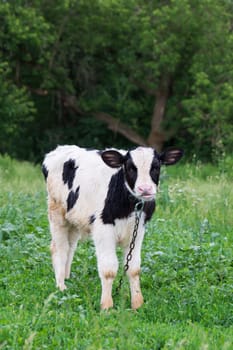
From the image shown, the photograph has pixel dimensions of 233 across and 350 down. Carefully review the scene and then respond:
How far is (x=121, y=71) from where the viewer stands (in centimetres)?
2978

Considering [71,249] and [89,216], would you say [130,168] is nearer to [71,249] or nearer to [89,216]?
[89,216]

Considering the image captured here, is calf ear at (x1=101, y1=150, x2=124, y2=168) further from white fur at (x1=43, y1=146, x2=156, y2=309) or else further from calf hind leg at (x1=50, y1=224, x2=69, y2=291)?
calf hind leg at (x1=50, y1=224, x2=69, y2=291)

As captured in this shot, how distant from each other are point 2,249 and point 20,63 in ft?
69.4

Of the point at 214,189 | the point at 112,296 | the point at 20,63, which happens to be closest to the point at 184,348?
the point at 112,296

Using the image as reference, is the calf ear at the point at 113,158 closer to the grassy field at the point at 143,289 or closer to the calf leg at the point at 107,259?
the calf leg at the point at 107,259

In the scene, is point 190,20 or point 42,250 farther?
point 190,20

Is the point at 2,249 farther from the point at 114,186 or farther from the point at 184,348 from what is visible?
the point at 184,348

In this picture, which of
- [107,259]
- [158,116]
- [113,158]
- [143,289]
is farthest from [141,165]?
→ [158,116]

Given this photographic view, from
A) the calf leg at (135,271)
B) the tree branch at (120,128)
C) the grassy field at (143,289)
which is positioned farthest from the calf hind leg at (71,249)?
the tree branch at (120,128)

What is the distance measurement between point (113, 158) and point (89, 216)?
640 mm

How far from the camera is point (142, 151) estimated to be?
6430 mm

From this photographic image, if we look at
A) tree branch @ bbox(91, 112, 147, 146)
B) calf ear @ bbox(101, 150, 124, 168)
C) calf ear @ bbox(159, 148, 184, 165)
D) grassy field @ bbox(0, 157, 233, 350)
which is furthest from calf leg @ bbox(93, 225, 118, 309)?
tree branch @ bbox(91, 112, 147, 146)

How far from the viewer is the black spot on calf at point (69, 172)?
7.31 meters

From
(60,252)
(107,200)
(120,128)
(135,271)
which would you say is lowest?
(120,128)
